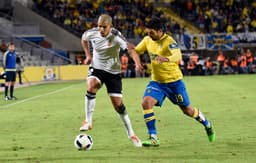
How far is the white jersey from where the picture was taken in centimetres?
1071

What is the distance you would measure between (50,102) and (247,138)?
11.6 m

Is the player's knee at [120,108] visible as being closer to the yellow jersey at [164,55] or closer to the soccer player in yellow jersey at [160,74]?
the soccer player in yellow jersey at [160,74]

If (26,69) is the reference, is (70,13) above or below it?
above

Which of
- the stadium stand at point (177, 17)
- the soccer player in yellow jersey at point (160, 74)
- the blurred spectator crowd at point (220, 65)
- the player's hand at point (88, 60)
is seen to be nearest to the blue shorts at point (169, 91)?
the soccer player in yellow jersey at point (160, 74)

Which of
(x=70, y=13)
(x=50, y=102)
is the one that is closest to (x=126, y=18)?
(x=70, y=13)

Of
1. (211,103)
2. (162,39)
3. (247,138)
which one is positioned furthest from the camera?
(211,103)

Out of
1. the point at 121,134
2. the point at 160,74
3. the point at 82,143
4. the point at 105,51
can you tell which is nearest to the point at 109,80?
the point at 105,51

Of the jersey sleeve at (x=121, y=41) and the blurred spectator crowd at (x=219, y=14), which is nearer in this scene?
the jersey sleeve at (x=121, y=41)

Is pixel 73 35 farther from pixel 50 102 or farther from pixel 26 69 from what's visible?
pixel 50 102

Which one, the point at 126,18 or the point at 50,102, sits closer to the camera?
the point at 50,102

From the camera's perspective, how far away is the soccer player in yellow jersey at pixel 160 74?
34.1ft

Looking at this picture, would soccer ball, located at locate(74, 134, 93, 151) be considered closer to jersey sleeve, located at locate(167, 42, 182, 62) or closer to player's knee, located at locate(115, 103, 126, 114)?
player's knee, located at locate(115, 103, 126, 114)

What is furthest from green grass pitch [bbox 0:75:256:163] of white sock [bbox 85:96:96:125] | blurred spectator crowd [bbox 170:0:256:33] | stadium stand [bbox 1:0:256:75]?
blurred spectator crowd [bbox 170:0:256:33]

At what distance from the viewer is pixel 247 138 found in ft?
37.1
